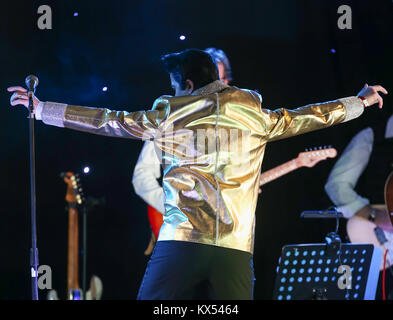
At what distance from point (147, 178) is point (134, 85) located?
2.35ft

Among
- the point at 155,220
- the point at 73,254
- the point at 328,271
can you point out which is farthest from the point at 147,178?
the point at 328,271

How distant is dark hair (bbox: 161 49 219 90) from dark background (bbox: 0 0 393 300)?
158cm

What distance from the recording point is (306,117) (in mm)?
2777

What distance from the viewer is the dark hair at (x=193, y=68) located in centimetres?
264

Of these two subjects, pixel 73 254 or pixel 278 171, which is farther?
pixel 278 171

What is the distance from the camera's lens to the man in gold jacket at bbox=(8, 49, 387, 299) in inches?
92.5

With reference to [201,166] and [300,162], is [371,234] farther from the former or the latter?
[201,166]

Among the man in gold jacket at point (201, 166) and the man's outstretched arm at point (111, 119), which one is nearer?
the man in gold jacket at point (201, 166)

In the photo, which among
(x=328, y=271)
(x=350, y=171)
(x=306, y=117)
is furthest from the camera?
(x=350, y=171)

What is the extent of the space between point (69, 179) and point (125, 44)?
3.58 feet

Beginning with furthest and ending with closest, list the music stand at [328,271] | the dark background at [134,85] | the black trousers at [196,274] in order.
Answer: the dark background at [134,85] → the music stand at [328,271] → the black trousers at [196,274]

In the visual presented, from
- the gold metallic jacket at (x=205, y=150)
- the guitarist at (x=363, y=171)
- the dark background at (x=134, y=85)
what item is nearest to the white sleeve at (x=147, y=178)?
the dark background at (x=134, y=85)

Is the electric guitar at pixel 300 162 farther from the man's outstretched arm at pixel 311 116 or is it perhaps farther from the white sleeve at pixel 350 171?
the man's outstretched arm at pixel 311 116
